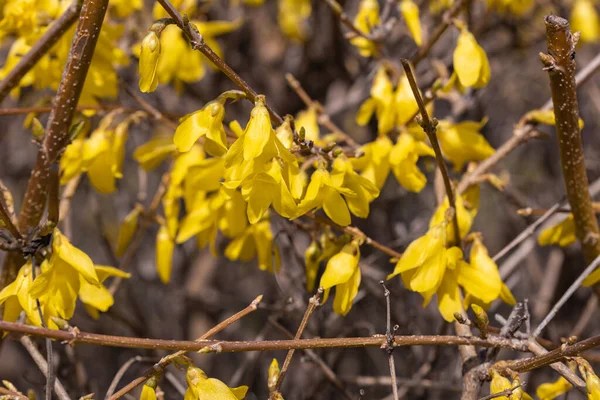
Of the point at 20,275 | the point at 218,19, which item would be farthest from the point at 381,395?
the point at 218,19

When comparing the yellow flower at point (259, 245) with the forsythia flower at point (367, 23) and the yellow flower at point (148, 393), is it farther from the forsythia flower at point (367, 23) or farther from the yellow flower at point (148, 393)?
the forsythia flower at point (367, 23)

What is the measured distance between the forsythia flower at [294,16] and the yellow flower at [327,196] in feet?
6.59

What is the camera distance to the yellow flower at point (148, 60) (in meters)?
1.36

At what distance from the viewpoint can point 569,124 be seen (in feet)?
4.96

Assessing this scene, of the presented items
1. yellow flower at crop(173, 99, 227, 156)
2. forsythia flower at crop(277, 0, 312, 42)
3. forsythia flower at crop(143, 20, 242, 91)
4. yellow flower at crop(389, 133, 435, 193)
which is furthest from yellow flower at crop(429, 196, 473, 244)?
forsythia flower at crop(277, 0, 312, 42)

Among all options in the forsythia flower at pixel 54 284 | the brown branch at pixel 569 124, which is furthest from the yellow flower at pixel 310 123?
the forsythia flower at pixel 54 284

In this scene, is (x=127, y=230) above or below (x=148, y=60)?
below

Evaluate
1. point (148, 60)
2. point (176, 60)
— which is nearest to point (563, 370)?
point (148, 60)

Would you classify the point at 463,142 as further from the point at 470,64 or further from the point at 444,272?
the point at 444,272

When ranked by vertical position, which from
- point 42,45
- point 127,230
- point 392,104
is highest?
point 42,45

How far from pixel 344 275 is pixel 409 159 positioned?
0.41m

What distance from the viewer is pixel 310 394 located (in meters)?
2.51

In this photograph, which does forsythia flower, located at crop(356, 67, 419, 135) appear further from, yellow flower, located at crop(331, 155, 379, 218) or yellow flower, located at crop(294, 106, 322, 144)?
yellow flower, located at crop(331, 155, 379, 218)

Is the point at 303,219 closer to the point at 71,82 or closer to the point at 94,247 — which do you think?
the point at 71,82
